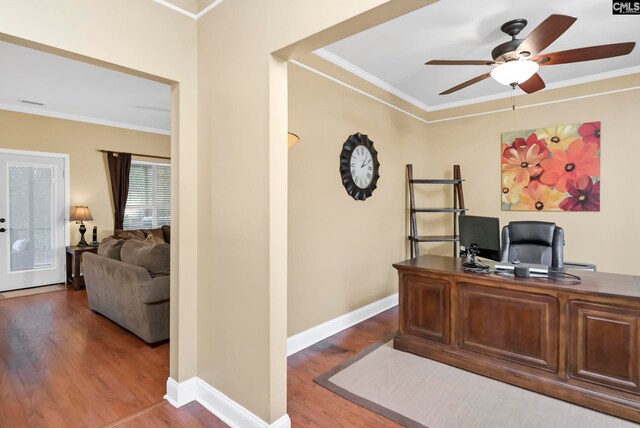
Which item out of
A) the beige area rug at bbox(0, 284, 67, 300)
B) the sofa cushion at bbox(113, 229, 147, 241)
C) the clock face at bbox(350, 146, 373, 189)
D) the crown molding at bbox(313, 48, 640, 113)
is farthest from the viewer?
the sofa cushion at bbox(113, 229, 147, 241)

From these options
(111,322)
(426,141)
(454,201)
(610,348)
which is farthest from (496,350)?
(111,322)

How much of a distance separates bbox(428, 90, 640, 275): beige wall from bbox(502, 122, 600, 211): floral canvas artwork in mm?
79

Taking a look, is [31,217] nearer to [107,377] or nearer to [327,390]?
[107,377]

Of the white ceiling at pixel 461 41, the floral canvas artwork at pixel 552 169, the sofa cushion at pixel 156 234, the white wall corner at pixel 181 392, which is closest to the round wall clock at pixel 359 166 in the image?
the white ceiling at pixel 461 41

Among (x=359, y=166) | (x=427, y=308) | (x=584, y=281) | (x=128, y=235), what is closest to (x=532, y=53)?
(x=584, y=281)

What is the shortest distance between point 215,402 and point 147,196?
17.3 feet

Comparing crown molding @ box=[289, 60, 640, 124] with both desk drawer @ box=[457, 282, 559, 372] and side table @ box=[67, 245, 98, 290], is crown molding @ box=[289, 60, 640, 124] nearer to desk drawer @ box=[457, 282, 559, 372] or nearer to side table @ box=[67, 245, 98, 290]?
desk drawer @ box=[457, 282, 559, 372]

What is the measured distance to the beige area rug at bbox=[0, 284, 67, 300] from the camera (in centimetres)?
460

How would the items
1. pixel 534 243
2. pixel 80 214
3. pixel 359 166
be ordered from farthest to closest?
pixel 80 214
pixel 359 166
pixel 534 243

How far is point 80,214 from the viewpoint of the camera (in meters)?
5.13

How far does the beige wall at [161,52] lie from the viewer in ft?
5.40

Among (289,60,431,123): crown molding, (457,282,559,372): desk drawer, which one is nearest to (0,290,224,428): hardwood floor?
(457,282,559,372): desk drawer

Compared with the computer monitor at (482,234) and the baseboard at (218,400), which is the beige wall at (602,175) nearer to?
the computer monitor at (482,234)

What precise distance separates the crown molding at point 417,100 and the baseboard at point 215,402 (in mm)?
2887
